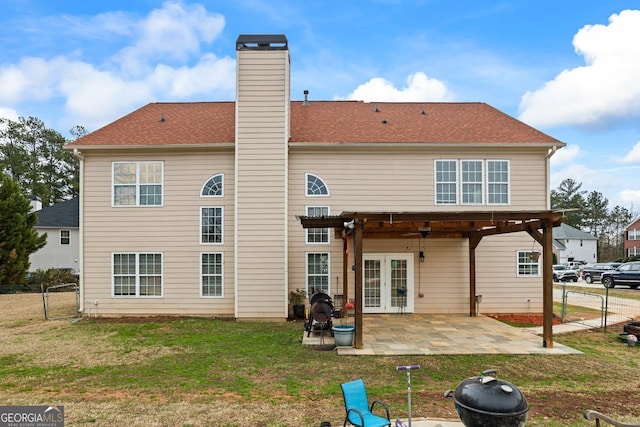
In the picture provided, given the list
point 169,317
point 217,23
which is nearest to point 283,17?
point 217,23

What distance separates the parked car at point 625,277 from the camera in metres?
23.1

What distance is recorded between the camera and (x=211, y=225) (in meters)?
13.5

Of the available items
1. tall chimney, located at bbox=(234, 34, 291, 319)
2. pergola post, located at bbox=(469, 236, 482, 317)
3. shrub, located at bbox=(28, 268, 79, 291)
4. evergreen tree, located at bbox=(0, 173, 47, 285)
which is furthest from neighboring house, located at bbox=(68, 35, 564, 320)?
evergreen tree, located at bbox=(0, 173, 47, 285)

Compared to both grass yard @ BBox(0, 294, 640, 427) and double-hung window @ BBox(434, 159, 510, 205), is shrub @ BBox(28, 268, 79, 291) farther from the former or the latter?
double-hung window @ BBox(434, 159, 510, 205)

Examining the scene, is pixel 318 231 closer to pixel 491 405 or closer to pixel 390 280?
pixel 390 280

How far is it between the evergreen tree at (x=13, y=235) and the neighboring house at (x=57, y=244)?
5.68 m

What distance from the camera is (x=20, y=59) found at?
19844mm

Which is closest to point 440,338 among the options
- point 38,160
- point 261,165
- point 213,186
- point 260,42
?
point 261,165

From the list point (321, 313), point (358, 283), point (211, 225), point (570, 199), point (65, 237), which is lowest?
point (321, 313)

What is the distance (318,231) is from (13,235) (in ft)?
60.3

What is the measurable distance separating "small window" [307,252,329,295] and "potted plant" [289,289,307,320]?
0.28m

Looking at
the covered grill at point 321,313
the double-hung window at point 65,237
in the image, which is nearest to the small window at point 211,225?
the covered grill at point 321,313

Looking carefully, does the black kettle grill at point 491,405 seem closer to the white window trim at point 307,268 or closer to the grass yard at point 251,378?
the grass yard at point 251,378

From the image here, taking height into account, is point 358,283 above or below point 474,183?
below
